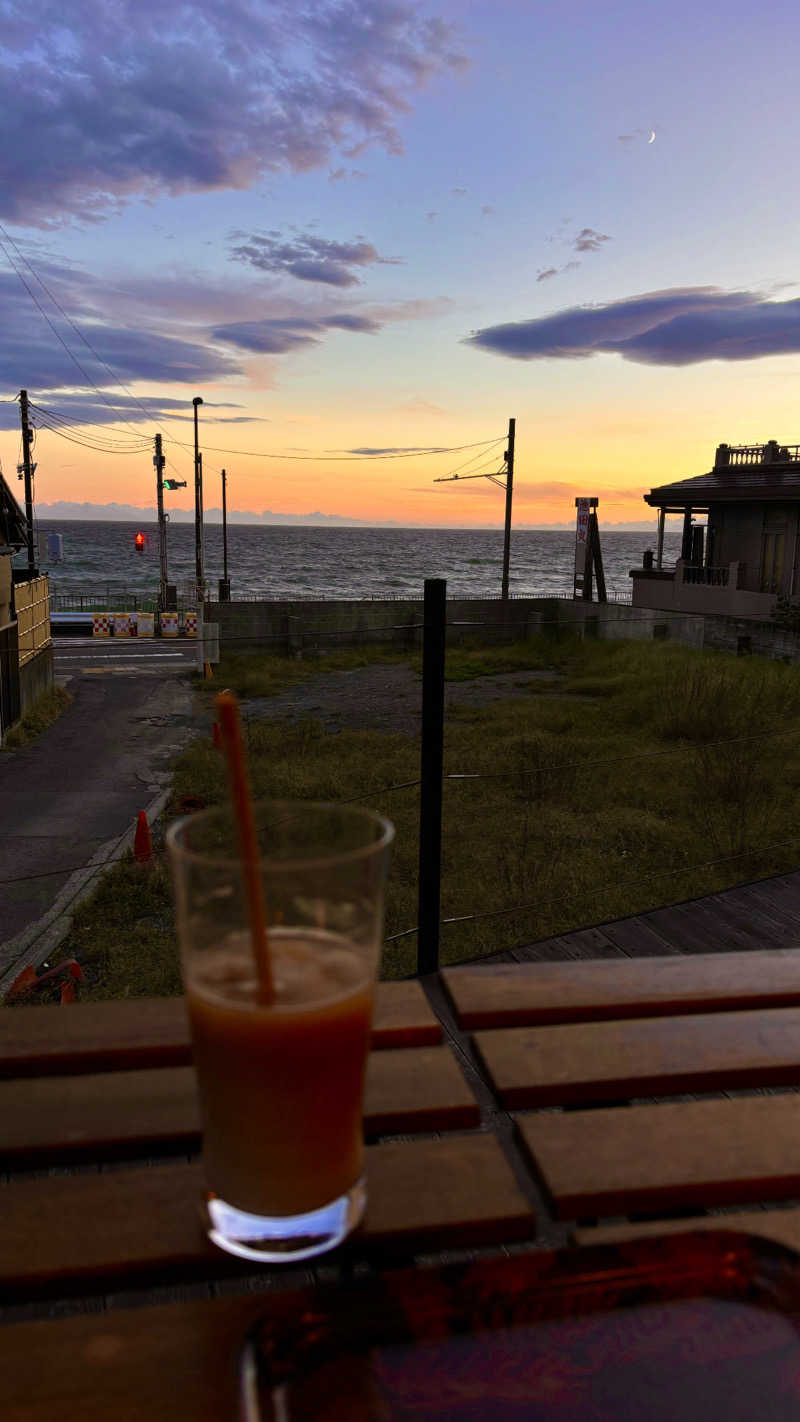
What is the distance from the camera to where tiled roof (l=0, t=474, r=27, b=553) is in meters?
18.9

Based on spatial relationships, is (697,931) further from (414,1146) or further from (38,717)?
(38,717)

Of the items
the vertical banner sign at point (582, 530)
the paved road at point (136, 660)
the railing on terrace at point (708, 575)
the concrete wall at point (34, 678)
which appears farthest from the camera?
the vertical banner sign at point (582, 530)

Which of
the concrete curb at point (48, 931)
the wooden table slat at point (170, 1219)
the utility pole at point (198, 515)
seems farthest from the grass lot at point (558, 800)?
the utility pole at point (198, 515)

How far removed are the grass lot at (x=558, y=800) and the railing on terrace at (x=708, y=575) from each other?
7.12 meters

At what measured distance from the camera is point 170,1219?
756 mm

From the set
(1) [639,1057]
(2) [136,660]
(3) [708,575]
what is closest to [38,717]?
(2) [136,660]

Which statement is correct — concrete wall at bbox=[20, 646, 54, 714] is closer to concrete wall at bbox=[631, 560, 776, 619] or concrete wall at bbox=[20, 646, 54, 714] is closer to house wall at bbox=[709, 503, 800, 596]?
concrete wall at bbox=[631, 560, 776, 619]

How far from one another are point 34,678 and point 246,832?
1980cm

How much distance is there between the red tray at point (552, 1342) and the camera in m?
0.53

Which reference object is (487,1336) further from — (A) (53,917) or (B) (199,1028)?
(A) (53,917)

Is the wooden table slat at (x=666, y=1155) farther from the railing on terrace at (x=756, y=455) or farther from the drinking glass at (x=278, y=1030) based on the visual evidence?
the railing on terrace at (x=756, y=455)

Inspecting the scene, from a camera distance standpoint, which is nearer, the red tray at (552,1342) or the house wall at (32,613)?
the red tray at (552,1342)

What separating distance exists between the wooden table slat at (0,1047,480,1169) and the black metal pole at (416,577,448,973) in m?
1.51

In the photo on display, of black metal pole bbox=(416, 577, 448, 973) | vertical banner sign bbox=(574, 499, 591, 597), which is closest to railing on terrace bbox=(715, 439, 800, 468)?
vertical banner sign bbox=(574, 499, 591, 597)
